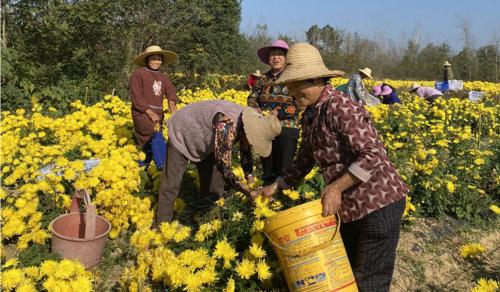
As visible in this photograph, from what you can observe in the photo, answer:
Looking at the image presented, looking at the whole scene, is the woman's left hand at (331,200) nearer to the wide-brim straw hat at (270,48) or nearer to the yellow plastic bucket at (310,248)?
the yellow plastic bucket at (310,248)

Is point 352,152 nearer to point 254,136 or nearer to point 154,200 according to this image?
point 254,136

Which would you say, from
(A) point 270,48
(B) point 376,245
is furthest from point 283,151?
(B) point 376,245

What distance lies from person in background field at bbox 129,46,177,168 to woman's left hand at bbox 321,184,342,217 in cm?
322

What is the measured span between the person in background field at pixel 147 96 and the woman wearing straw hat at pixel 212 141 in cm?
150

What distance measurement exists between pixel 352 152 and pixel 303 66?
0.49 metres

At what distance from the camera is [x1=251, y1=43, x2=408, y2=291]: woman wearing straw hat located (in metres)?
2.07

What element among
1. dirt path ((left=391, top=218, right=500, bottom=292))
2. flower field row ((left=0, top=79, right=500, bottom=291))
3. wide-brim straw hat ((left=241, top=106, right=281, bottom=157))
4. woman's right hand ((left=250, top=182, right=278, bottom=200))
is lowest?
dirt path ((left=391, top=218, right=500, bottom=292))

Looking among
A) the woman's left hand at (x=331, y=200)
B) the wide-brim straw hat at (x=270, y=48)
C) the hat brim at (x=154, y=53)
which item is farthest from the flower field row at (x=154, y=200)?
the wide-brim straw hat at (x=270, y=48)

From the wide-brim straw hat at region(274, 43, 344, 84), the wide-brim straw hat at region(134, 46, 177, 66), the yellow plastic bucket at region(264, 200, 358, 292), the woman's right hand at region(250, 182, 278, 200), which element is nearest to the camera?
Answer: the yellow plastic bucket at region(264, 200, 358, 292)

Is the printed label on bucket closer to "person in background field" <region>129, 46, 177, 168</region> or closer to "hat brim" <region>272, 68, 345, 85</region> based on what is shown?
"hat brim" <region>272, 68, 345, 85</region>

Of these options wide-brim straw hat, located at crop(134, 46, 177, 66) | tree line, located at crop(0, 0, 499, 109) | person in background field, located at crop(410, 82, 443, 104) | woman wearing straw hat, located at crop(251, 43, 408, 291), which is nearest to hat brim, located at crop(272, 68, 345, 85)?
woman wearing straw hat, located at crop(251, 43, 408, 291)

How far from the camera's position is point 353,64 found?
30.8m

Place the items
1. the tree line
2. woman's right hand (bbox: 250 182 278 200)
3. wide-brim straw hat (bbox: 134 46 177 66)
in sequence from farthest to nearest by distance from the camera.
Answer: the tree line
wide-brim straw hat (bbox: 134 46 177 66)
woman's right hand (bbox: 250 182 278 200)

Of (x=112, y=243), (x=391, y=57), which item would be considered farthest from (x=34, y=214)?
(x=391, y=57)
